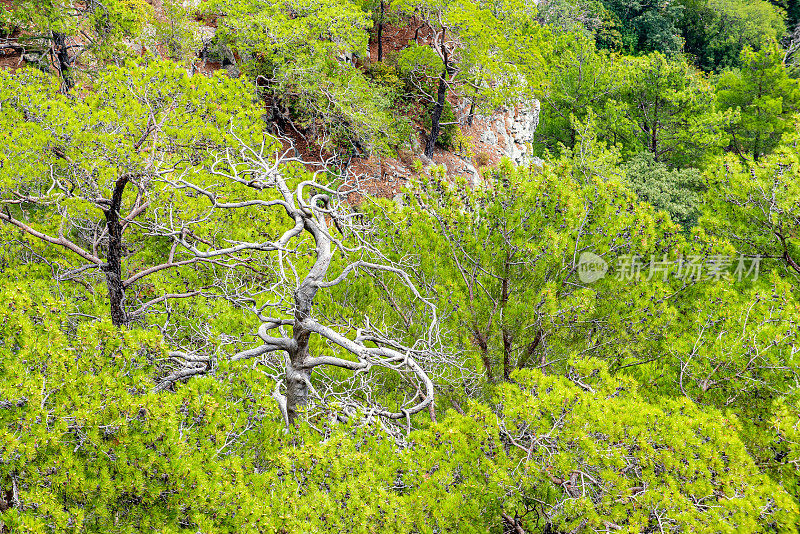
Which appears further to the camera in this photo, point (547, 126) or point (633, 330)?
point (547, 126)

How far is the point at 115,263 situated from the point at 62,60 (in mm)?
11570

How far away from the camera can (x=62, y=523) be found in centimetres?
380

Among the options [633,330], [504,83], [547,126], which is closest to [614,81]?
[547,126]

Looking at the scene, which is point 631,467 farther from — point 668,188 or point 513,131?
point 513,131

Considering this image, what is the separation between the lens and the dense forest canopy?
14.7 feet

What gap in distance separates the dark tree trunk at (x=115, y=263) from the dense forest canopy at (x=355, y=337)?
0.17ft

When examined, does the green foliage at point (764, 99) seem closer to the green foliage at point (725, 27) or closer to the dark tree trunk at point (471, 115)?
the dark tree trunk at point (471, 115)

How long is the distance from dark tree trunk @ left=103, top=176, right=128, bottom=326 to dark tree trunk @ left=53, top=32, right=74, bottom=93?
10463 mm

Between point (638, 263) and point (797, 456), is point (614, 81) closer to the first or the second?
point (638, 263)

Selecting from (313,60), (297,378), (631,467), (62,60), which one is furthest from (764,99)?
(62,60)

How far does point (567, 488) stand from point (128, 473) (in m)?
4.69

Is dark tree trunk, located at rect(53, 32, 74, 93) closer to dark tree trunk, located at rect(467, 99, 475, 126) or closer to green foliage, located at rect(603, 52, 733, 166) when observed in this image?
dark tree trunk, located at rect(467, 99, 475, 126)

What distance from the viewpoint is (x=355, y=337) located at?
8031mm

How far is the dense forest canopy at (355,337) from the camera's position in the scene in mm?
4477
